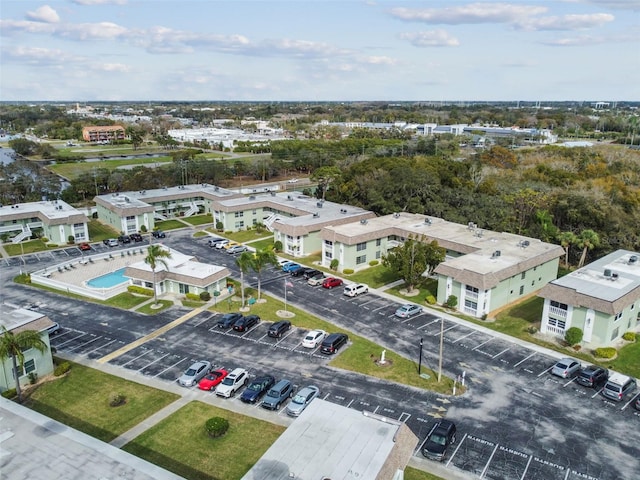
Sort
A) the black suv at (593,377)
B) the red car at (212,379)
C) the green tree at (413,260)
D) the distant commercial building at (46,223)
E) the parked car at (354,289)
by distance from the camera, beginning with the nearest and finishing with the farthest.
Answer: the red car at (212,379)
the black suv at (593,377)
the green tree at (413,260)
the parked car at (354,289)
the distant commercial building at (46,223)

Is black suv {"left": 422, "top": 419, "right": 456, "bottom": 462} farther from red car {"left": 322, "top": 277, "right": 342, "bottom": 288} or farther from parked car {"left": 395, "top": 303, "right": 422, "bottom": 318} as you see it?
red car {"left": 322, "top": 277, "right": 342, "bottom": 288}

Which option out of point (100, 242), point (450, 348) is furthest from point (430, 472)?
point (100, 242)

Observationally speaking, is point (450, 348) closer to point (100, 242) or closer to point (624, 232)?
point (624, 232)

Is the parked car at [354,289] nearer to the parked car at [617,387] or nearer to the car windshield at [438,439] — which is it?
the car windshield at [438,439]

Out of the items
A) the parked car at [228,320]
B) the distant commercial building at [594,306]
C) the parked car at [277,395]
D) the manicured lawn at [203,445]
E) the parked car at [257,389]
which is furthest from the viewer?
the parked car at [228,320]

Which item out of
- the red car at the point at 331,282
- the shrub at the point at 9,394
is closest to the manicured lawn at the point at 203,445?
the shrub at the point at 9,394

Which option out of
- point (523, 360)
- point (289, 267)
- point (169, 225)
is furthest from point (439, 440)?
point (169, 225)
